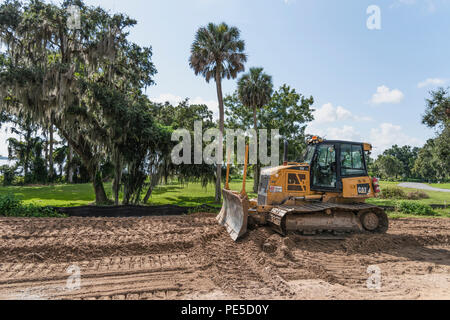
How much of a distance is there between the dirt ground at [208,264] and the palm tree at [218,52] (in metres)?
10.1

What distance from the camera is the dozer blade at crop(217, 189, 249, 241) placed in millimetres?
7403

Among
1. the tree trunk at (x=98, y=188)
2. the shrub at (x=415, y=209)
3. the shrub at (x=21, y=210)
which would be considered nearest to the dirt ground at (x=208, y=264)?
the shrub at (x=21, y=210)

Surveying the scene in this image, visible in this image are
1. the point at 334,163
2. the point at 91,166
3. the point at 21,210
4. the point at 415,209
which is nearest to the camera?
the point at 334,163

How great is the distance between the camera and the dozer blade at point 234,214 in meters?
7.40

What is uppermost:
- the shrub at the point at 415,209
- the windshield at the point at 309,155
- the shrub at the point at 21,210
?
the windshield at the point at 309,155

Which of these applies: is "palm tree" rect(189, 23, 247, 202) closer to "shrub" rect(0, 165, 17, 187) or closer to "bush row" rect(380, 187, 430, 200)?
"bush row" rect(380, 187, 430, 200)

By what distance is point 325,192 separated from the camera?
26.6ft

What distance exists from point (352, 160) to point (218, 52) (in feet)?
38.9

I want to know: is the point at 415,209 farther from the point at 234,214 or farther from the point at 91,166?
the point at 91,166

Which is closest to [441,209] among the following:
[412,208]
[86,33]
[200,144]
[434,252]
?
[412,208]

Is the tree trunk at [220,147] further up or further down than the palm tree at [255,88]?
further down

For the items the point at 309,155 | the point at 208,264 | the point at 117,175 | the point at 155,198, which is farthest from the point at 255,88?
the point at 208,264

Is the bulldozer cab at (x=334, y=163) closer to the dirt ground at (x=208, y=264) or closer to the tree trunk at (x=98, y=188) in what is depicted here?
the dirt ground at (x=208, y=264)

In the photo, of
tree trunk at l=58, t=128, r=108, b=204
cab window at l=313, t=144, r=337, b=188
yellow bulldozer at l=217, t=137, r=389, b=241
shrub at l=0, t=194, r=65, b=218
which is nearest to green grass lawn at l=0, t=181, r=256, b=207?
tree trunk at l=58, t=128, r=108, b=204
